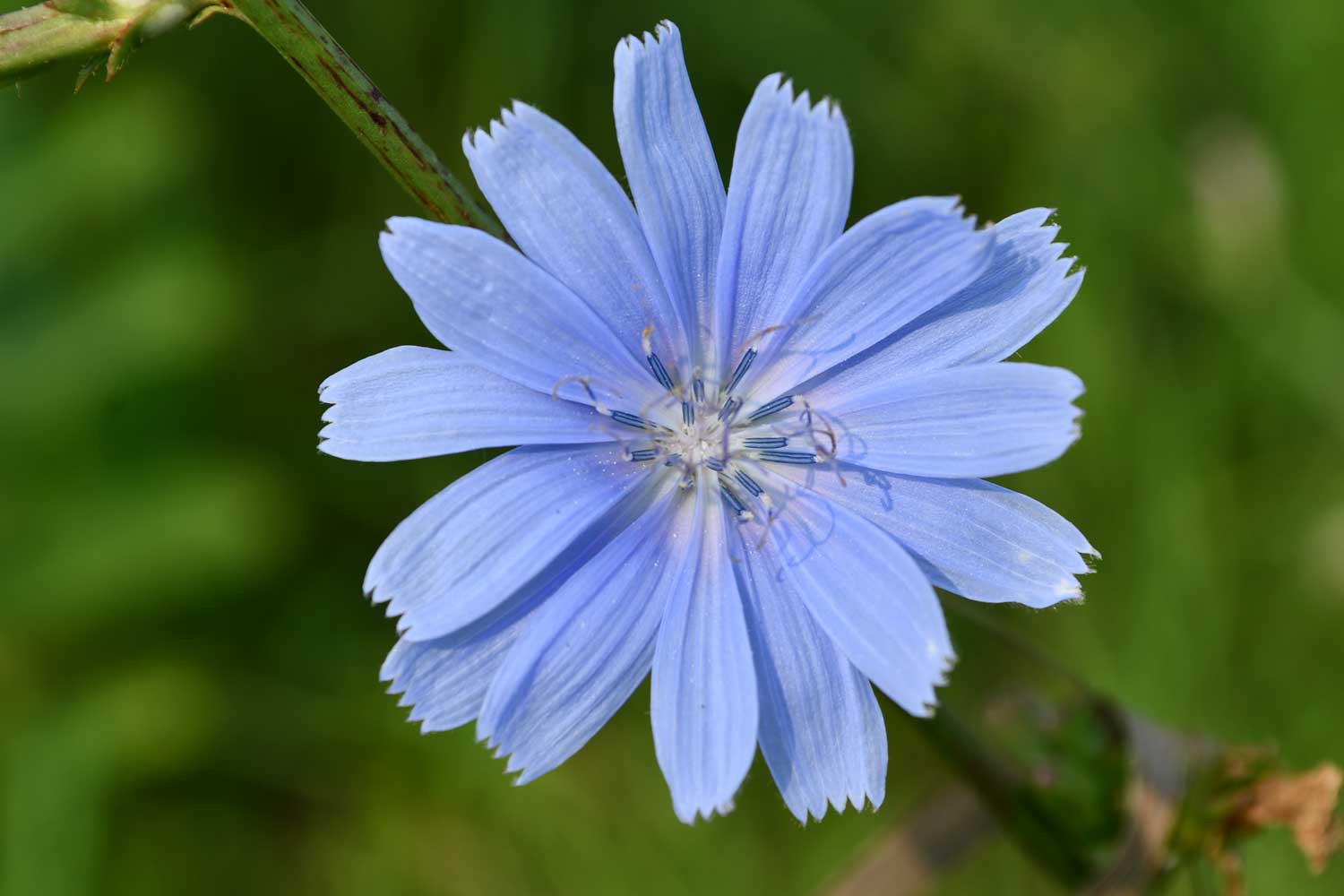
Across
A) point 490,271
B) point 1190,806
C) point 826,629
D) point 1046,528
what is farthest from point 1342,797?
point 490,271

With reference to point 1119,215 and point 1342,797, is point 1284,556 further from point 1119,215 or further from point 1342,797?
point 1342,797

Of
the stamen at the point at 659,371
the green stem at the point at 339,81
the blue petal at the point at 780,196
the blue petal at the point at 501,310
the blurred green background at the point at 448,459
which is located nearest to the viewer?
the green stem at the point at 339,81

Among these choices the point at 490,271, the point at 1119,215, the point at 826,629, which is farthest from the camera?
the point at 1119,215

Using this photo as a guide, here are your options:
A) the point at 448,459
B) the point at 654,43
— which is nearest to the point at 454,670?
the point at 654,43

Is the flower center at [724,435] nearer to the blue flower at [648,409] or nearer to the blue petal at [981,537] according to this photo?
the blue flower at [648,409]

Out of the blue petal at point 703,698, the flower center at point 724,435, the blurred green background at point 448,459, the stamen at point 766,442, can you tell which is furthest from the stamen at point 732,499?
the blurred green background at point 448,459

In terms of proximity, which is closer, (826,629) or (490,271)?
(490,271)

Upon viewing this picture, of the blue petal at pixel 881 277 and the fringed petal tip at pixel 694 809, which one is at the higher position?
the blue petal at pixel 881 277

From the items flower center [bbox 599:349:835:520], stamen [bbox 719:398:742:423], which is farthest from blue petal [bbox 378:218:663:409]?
stamen [bbox 719:398:742:423]
